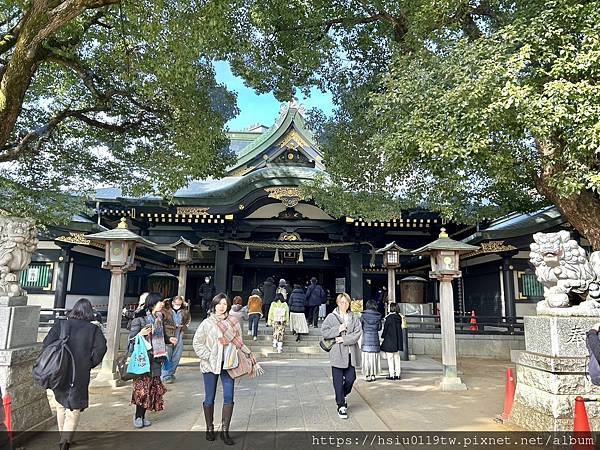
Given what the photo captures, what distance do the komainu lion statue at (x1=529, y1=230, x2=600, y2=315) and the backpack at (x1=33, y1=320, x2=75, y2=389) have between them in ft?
18.1

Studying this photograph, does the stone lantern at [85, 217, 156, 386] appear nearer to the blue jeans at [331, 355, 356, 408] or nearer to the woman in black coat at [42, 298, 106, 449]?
the woman in black coat at [42, 298, 106, 449]

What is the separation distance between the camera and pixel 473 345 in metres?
12.0

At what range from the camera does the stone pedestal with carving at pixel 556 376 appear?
4.39 m

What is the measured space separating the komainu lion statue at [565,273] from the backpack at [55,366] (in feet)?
18.1

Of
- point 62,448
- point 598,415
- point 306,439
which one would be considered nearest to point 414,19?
point 598,415

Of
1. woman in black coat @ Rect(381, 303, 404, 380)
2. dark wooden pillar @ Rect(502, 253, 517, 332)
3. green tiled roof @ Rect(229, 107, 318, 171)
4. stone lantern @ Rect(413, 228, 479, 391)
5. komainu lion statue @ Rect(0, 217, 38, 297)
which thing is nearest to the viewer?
komainu lion statue @ Rect(0, 217, 38, 297)

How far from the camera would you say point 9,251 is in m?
4.69

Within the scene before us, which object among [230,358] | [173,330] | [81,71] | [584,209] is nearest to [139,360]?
[230,358]

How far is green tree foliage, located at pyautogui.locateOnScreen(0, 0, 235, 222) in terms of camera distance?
638 centimetres

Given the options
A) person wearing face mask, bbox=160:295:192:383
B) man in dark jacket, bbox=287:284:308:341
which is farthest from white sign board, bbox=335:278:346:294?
person wearing face mask, bbox=160:295:192:383

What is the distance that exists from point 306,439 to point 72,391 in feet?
8.45

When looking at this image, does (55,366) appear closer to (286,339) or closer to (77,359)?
(77,359)

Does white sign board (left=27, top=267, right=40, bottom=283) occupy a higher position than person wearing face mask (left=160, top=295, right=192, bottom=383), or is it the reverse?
white sign board (left=27, top=267, right=40, bottom=283)

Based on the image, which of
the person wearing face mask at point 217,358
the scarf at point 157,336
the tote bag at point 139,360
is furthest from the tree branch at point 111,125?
the person wearing face mask at point 217,358
